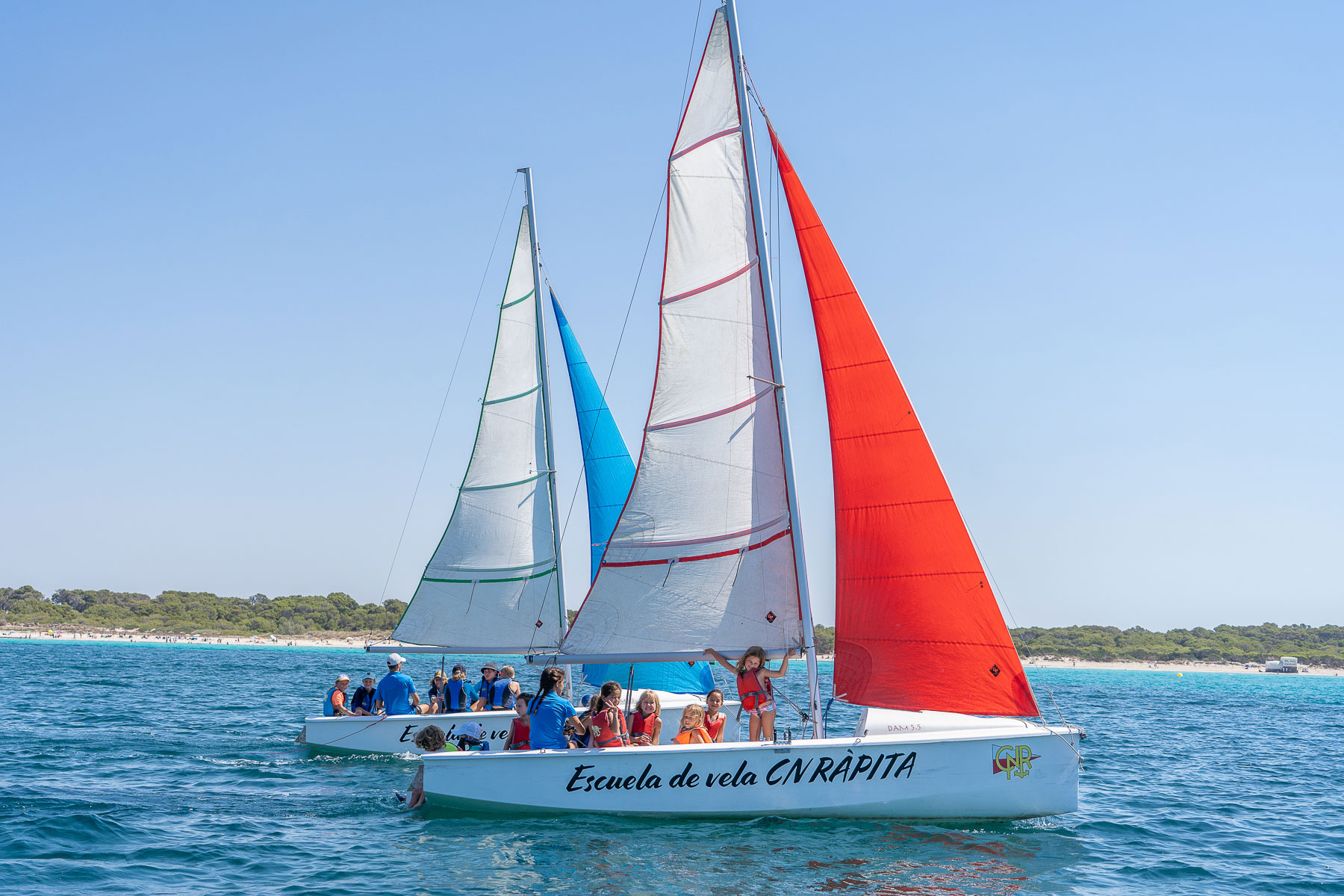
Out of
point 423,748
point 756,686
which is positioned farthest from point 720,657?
point 423,748

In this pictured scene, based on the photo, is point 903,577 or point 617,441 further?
point 617,441

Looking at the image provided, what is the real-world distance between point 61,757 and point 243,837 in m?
7.46

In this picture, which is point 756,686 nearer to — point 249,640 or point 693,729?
point 693,729

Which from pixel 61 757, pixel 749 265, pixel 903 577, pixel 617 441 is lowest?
pixel 61 757

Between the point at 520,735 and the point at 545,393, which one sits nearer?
the point at 520,735

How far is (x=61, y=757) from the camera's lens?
54.5 ft

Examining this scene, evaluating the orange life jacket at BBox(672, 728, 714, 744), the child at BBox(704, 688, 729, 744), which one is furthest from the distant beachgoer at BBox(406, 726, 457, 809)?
the child at BBox(704, 688, 729, 744)

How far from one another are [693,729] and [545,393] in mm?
10112

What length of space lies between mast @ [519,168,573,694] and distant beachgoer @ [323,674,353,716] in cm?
427

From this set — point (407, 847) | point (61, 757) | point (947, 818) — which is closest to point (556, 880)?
point (407, 847)

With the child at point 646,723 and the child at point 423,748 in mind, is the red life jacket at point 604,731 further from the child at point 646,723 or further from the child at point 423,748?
the child at point 423,748

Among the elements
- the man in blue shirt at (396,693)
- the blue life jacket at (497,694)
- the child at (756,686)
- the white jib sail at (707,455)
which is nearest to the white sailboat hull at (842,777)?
the child at (756,686)

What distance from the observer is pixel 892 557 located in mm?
12484

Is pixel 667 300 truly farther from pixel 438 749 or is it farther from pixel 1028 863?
pixel 1028 863
